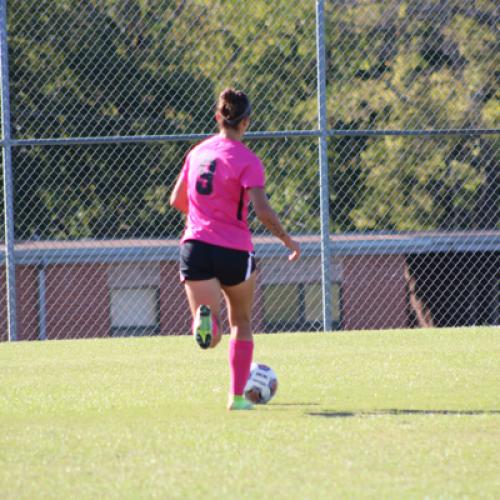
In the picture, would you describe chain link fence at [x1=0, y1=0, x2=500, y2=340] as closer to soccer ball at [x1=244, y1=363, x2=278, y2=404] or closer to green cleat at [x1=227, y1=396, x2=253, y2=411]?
soccer ball at [x1=244, y1=363, x2=278, y2=404]

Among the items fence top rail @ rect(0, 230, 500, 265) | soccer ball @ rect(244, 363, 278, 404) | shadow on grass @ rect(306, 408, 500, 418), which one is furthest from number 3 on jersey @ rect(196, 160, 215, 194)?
fence top rail @ rect(0, 230, 500, 265)

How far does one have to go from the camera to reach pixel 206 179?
6.91 m

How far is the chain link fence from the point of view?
915 inches

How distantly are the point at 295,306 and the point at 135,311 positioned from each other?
3.53m

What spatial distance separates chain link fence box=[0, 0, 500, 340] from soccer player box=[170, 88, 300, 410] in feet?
48.4

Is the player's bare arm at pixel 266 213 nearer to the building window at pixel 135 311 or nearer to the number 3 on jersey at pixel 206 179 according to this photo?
the number 3 on jersey at pixel 206 179

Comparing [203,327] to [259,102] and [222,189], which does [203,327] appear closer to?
[222,189]

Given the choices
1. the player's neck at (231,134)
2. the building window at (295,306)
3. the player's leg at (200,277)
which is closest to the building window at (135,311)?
the building window at (295,306)

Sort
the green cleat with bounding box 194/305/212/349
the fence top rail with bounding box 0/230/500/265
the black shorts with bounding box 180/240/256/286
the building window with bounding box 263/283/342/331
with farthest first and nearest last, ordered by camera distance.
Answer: the building window with bounding box 263/283/342/331
the fence top rail with bounding box 0/230/500/265
the black shorts with bounding box 180/240/256/286
the green cleat with bounding box 194/305/212/349

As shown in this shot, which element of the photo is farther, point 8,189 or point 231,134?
point 8,189

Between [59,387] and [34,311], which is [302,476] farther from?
[34,311]

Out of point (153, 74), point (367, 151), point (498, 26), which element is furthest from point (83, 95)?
point (498, 26)

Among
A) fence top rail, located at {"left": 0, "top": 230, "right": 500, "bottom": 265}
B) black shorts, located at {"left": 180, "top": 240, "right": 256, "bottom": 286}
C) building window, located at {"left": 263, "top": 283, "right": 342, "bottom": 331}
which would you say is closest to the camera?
black shorts, located at {"left": 180, "top": 240, "right": 256, "bottom": 286}

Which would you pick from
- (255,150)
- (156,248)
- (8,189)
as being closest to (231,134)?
(8,189)
